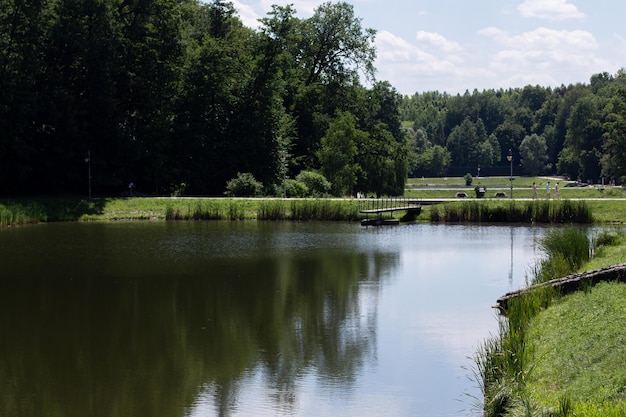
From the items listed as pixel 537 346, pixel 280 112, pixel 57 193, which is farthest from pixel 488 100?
pixel 537 346

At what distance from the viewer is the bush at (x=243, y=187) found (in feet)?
180

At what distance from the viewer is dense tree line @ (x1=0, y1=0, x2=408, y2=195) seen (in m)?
52.4

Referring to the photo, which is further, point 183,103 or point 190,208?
point 183,103

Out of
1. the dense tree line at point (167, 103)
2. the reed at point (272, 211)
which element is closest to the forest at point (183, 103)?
the dense tree line at point (167, 103)

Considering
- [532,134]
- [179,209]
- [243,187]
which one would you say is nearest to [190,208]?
[179,209]

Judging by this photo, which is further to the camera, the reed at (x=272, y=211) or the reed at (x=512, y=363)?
the reed at (x=272, y=211)

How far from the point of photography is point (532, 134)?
515 feet

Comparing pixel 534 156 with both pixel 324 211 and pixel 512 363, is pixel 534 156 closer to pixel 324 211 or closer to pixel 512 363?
pixel 324 211

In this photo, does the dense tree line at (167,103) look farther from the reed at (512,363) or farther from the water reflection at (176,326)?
the reed at (512,363)

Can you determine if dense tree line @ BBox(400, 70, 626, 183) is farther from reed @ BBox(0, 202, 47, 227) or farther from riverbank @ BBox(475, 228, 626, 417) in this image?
riverbank @ BBox(475, 228, 626, 417)

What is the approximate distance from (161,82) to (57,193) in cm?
1034

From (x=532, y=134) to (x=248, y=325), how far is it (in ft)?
476

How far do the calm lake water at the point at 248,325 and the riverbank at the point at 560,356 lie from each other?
950 millimetres

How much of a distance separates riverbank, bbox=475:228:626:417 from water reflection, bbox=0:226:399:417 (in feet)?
9.52
